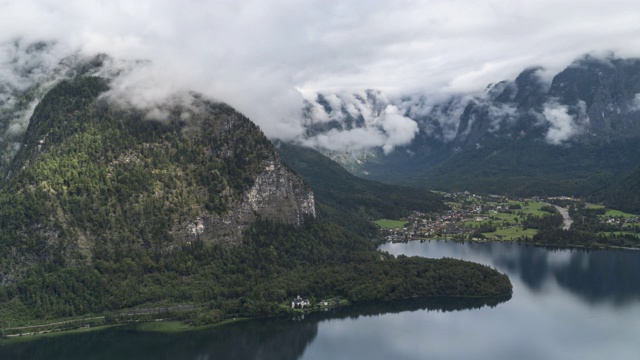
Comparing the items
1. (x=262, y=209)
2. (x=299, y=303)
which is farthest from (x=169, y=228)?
(x=299, y=303)

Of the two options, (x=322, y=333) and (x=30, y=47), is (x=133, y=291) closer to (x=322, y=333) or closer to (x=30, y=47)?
(x=322, y=333)

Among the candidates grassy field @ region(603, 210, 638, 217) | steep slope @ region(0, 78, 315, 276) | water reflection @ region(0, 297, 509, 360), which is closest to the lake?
water reflection @ region(0, 297, 509, 360)

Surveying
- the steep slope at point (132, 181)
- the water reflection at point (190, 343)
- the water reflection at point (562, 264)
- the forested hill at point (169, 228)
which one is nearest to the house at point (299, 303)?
the forested hill at point (169, 228)

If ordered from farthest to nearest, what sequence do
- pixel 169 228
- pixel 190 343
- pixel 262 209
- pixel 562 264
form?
1. pixel 562 264
2. pixel 262 209
3. pixel 169 228
4. pixel 190 343

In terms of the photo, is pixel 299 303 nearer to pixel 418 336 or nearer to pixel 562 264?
pixel 418 336

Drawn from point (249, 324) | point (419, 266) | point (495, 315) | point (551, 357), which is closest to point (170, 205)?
point (249, 324)

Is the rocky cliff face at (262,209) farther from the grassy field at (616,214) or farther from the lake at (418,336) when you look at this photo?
the grassy field at (616,214)
